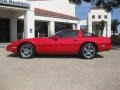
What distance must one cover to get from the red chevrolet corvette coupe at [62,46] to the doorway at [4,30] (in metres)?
19.8

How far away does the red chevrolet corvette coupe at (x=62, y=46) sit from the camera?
43.7 feet

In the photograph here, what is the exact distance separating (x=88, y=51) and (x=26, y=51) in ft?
8.60

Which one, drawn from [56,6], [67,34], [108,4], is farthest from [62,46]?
[56,6]

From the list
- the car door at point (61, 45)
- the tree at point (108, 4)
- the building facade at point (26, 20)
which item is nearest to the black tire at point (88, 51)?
the car door at point (61, 45)

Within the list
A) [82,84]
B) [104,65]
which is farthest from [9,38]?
[82,84]

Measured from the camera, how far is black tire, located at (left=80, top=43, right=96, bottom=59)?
13.3 meters

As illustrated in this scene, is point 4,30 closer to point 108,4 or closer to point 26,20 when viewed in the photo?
point 26,20

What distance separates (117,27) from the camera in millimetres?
117750

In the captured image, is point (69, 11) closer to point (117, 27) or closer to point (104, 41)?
point (104, 41)

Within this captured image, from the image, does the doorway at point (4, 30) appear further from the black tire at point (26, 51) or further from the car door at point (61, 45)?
the car door at point (61, 45)

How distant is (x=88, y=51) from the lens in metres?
13.3

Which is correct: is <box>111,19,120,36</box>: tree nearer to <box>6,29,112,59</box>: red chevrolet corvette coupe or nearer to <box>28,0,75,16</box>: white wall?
<box>28,0,75,16</box>: white wall

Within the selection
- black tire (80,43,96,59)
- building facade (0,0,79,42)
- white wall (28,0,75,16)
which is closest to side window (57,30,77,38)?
black tire (80,43,96,59)

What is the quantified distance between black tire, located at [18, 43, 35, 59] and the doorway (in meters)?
19.7
